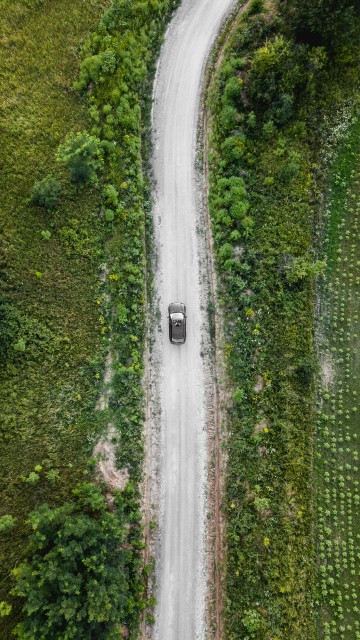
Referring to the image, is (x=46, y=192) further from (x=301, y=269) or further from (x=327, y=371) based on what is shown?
(x=327, y=371)

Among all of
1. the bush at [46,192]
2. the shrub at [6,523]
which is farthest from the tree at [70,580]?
the bush at [46,192]

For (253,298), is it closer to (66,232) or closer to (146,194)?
(146,194)

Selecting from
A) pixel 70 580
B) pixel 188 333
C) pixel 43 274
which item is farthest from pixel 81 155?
pixel 70 580

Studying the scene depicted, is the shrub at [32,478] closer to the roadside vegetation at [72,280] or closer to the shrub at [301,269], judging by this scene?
the roadside vegetation at [72,280]

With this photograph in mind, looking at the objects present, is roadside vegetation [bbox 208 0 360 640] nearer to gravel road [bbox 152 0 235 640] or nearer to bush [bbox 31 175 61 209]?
gravel road [bbox 152 0 235 640]

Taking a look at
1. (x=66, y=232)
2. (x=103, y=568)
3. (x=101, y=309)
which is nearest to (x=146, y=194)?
(x=66, y=232)

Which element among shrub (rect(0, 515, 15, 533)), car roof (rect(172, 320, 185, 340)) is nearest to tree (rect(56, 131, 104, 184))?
car roof (rect(172, 320, 185, 340))
